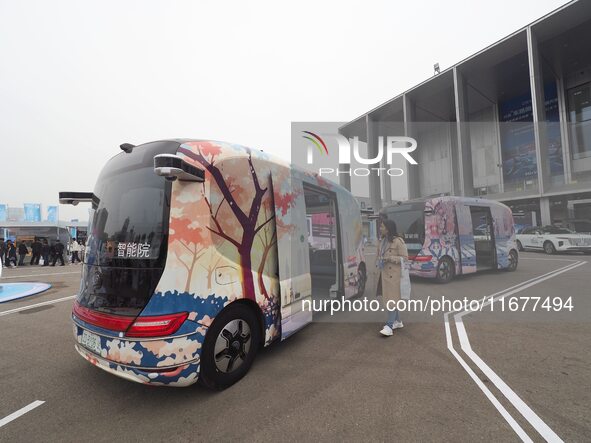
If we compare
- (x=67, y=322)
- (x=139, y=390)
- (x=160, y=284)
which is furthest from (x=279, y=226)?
(x=67, y=322)

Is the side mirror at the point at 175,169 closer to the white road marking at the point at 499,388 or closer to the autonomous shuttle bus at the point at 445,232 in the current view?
the white road marking at the point at 499,388

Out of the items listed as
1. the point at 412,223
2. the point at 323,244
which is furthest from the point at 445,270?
the point at 323,244

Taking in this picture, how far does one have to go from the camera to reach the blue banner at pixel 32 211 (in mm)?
35469

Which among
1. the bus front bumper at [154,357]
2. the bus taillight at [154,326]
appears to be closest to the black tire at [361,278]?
the bus front bumper at [154,357]

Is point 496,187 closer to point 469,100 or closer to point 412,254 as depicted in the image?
point 469,100

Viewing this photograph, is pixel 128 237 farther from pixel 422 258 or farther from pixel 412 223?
pixel 412 223

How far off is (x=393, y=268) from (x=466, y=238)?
6.03 meters

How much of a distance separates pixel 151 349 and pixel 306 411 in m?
1.43

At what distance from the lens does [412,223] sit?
28.6ft

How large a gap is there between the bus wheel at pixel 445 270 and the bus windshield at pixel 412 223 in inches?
31.9

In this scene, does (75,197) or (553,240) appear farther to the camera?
(553,240)

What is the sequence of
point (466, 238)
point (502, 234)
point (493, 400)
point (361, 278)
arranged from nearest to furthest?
point (493, 400)
point (361, 278)
point (466, 238)
point (502, 234)

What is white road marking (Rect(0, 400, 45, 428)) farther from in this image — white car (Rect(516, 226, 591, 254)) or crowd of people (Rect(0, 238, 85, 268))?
white car (Rect(516, 226, 591, 254))

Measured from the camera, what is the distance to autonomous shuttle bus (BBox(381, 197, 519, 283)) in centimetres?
833
